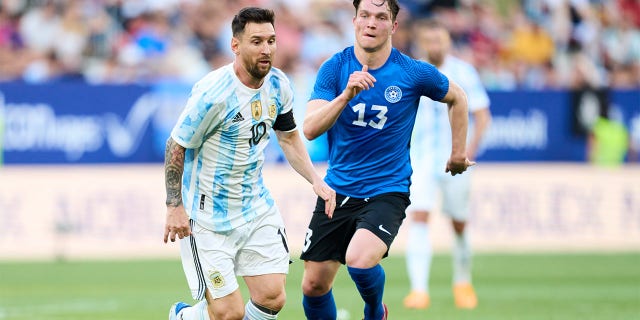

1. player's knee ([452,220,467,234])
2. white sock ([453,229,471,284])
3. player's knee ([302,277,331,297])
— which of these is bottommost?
white sock ([453,229,471,284])

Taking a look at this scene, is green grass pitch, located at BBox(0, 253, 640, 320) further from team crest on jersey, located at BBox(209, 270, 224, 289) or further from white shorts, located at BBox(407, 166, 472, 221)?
team crest on jersey, located at BBox(209, 270, 224, 289)

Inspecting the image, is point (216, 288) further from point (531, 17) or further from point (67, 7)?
point (531, 17)

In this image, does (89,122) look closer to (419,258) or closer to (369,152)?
(419,258)

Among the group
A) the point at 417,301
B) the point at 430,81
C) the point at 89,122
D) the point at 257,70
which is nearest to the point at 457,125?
the point at 430,81

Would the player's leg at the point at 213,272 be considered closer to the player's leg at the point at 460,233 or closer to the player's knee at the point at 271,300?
the player's knee at the point at 271,300

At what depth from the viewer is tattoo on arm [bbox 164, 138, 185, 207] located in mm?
7527

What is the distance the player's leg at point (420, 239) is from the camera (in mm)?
11938

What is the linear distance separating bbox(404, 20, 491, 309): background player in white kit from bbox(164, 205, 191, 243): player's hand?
483cm

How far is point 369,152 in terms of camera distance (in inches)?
340

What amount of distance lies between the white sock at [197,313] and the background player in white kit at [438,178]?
4.20 meters

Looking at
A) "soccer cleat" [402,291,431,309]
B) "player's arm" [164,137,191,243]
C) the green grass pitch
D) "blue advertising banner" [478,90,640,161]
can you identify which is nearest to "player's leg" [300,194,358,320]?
"player's arm" [164,137,191,243]

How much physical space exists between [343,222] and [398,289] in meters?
5.29

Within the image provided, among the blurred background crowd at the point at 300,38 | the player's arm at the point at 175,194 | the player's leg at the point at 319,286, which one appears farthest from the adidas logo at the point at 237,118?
the blurred background crowd at the point at 300,38

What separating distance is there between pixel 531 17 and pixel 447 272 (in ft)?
26.8
